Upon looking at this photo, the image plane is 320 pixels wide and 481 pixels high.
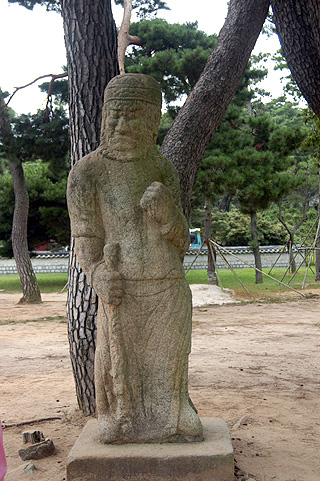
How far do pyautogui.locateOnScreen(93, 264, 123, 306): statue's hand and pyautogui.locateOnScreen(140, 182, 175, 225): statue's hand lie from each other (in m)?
0.45

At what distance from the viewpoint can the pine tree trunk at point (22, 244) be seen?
15.4 metres

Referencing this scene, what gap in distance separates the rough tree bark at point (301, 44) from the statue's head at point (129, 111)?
285 cm

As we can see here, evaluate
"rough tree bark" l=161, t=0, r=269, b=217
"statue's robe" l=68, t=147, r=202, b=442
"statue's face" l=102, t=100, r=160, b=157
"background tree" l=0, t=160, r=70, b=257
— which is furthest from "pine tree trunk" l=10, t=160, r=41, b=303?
"statue's face" l=102, t=100, r=160, b=157

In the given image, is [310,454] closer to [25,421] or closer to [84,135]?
[25,421]

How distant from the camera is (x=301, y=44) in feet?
18.2

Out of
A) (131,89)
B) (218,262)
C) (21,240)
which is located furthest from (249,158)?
(218,262)

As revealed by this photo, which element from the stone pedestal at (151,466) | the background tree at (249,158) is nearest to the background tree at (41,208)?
the background tree at (249,158)

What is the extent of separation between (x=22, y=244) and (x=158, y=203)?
13.2 meters

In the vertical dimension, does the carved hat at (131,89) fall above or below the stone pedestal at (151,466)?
above

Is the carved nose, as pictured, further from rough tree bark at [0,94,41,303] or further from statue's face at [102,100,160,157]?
rough tree bark at [0,94,41,303]

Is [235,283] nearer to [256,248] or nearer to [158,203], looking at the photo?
[256,248]

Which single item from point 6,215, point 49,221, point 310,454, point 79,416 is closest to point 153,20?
point 49,221

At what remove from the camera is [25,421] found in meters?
4.95

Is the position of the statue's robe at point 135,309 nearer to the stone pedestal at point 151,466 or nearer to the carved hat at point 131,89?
the stone pedestal at point 151,466
